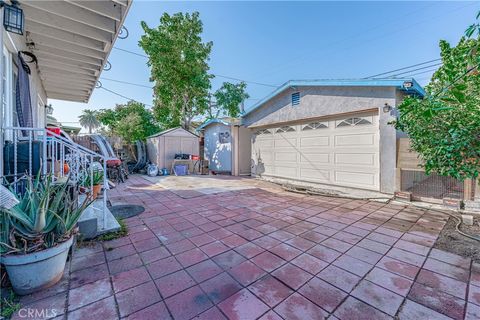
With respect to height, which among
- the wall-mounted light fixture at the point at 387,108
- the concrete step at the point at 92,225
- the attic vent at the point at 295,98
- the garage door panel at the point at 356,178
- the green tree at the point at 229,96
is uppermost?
the green tree at the point at 229,96

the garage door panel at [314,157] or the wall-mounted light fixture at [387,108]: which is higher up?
the wall-mounted light fixture at [387,108]

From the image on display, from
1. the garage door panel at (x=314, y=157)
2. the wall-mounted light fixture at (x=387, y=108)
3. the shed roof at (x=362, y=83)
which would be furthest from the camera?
the garage door panel at (x=314, y=157)

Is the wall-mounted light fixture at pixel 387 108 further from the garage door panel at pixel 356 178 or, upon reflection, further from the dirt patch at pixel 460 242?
the dirt patch at pixel 460 242

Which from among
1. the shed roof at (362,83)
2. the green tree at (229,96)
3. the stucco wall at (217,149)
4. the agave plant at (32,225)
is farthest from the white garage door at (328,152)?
the green tree at (229,96)

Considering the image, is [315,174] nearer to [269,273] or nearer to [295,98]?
[295,98]

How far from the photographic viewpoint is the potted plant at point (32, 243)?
1.70m

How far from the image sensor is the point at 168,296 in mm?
1803

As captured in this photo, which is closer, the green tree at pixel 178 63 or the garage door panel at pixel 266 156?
the garage door panel at pixel 266 156

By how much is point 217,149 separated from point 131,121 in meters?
5.43

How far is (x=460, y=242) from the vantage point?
2.88 m

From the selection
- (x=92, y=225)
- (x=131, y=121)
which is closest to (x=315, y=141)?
(x=92, y=225)

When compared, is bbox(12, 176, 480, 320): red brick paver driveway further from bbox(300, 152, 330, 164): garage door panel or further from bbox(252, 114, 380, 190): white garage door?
bbox(300, 152, 330, 164): garage door panel

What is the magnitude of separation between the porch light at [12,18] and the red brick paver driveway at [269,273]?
292cm

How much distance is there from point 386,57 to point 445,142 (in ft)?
38.0
